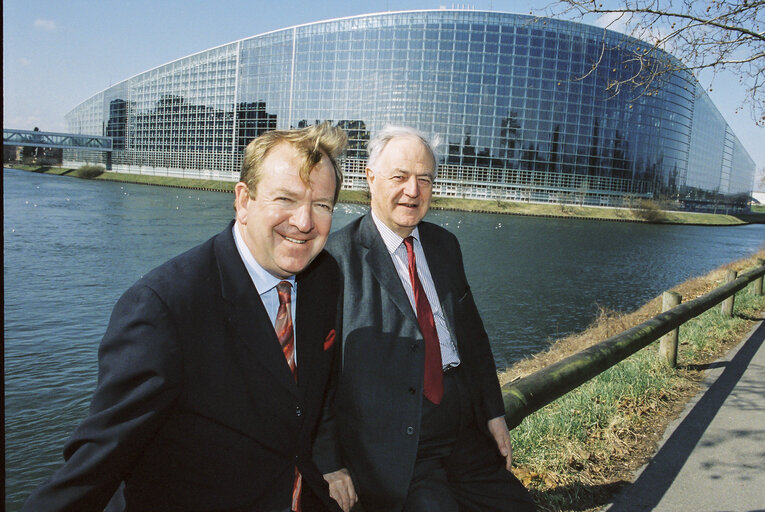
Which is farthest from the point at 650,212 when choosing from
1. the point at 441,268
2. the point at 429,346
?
the point at 429,346

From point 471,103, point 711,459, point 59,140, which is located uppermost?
point 471,103

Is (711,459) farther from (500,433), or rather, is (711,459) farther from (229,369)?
(229,369)

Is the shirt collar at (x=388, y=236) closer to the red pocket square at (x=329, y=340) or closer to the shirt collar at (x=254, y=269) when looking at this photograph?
the red pocket square at (x=329, y=340)

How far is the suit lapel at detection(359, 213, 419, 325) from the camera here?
2.19 meters

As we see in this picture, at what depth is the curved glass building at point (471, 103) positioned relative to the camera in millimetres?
78750

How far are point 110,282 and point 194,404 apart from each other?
17356mm

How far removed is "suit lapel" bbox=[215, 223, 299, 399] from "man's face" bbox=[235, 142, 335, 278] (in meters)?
0.10

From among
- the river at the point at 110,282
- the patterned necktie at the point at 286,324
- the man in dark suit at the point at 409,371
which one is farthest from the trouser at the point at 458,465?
the river at the point at 110,282

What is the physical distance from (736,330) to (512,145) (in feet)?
251

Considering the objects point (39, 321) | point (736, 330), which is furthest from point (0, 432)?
point (39, 321)

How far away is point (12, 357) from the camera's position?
10398 millimetres

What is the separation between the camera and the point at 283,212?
168cm

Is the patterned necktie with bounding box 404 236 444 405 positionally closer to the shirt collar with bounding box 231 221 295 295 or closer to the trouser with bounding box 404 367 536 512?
the trouser with bounding box 404 367 536 512

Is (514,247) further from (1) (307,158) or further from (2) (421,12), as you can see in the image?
(2) (421,12)
